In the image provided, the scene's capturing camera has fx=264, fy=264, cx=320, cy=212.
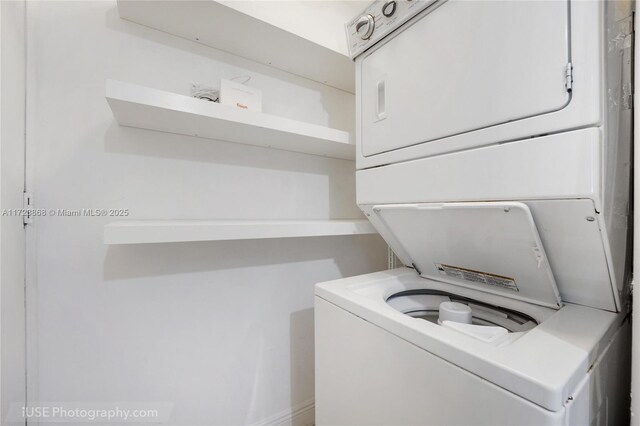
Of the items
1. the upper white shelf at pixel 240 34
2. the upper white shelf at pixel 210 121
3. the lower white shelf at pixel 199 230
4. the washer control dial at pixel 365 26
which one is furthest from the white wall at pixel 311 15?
the lower white shelf at pixel 199 230

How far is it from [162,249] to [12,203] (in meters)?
0.57

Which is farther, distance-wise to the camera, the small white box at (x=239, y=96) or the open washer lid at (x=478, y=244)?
the small white box at (x=239, y=96)

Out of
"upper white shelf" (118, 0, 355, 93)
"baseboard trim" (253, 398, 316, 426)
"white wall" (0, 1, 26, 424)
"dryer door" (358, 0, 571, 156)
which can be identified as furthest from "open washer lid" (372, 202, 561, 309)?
"white wall" (0, 1, 26, 424)

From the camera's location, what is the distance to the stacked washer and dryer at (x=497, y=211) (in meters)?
0.67

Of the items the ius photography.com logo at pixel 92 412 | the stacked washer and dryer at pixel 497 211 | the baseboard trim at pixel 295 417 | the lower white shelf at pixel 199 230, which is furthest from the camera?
the baseboard trim at pixel 295 417

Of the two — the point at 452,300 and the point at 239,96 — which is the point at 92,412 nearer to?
the point at 239,96

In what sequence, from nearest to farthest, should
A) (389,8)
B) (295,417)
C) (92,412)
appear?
(389,8)
(92,412)
(295,417)

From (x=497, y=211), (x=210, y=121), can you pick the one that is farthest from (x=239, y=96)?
(x=497, y=211)

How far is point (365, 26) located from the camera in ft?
4.16

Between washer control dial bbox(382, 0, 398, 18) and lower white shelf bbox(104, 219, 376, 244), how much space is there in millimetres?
1039

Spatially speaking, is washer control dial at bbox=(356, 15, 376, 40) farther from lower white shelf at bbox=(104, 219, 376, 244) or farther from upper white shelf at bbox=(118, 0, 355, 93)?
lower white shelf at bbox=(104, 219, 376, 244)

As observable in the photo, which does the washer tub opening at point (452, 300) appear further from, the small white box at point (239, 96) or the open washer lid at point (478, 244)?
the small white box at point (239, 96)

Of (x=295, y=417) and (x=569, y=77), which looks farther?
(x=295, y=417)

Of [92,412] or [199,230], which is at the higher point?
[199,230]
